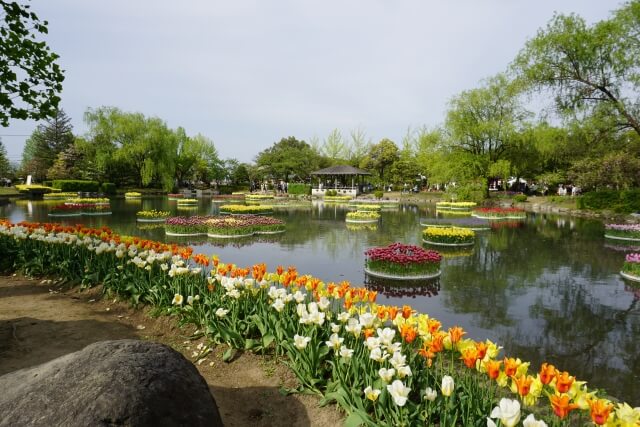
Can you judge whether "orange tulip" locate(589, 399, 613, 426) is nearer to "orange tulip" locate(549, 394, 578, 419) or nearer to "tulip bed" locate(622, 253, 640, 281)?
"orange tulip" locate(549, 394, 578, 419)

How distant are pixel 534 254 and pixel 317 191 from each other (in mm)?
40682

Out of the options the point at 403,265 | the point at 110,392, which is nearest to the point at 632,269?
the point at 403,265

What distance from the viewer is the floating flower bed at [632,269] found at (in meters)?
10.4

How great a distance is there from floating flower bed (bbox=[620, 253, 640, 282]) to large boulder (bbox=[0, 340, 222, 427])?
12.2m

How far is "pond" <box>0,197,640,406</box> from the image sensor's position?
19.4ft

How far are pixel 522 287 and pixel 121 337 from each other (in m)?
9.02

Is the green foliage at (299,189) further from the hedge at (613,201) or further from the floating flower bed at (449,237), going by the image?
the floating flower bed at (449,237)

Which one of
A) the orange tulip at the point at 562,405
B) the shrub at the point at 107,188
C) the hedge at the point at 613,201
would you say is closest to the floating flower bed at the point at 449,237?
the orange tulip at the point at 562,405

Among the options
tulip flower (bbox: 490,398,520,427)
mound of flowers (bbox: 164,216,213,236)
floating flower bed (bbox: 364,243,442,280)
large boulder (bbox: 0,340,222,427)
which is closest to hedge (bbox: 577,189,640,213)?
floating flower bed (bbox: 364,243,442,280)

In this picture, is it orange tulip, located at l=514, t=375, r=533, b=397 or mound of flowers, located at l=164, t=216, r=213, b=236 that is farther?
mound of flowers, located at l=164, t=216, r=213, b=236

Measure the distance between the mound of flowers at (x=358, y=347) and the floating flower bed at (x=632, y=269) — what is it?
8120 mm

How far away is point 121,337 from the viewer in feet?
17.1

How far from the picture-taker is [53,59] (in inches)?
250

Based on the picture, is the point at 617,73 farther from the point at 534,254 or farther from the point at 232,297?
the point at 232,297
